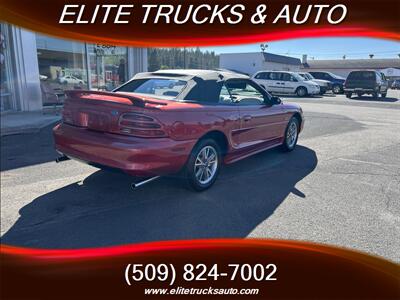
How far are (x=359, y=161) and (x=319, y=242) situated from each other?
3033mm

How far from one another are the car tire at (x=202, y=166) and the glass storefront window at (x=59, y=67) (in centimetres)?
626

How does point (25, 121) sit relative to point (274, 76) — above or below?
below

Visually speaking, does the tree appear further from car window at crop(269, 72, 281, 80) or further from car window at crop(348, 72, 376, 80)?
car window at crop(348, 72, 376, 80)

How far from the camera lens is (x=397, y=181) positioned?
4398 millimetres

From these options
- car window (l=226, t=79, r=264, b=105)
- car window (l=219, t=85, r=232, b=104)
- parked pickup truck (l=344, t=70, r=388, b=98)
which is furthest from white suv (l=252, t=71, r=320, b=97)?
car window (l=219, t=85, r=232, b=104)

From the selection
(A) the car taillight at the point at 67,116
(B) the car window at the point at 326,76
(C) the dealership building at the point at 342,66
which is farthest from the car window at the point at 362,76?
(A) the car taillight at the point at 67,116

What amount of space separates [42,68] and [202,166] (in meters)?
7.44

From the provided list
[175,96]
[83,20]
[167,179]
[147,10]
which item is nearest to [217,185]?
[167,179]

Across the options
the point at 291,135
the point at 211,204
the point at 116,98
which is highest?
the point at 116,98

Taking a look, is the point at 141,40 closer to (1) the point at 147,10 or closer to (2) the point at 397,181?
(1) the point at 147,10

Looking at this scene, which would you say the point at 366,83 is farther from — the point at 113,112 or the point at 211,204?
the point at 113,112

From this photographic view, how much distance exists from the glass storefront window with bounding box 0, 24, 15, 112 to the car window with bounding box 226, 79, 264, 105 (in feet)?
21.9

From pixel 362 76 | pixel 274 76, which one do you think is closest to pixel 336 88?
pixel 362 76

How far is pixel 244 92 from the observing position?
188 inches
